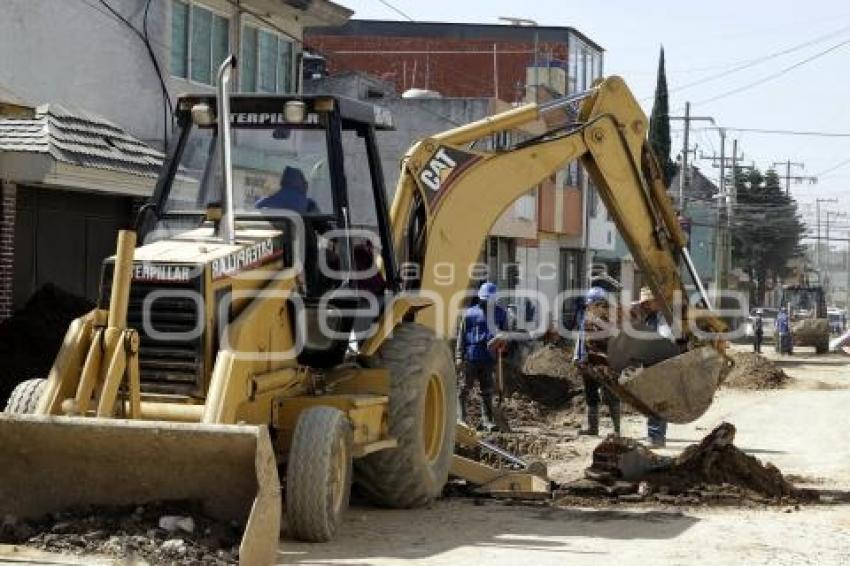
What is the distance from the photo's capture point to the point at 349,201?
10.4 meters

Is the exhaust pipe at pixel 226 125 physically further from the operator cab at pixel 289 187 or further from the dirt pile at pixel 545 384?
the dirt pile at pixel 545 384

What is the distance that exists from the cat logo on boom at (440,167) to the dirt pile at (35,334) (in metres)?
5.93

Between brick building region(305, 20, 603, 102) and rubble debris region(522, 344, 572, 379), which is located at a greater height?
brick building region(305, 20, 603, 102)

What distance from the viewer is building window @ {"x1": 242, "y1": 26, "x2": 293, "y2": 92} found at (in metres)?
25.9

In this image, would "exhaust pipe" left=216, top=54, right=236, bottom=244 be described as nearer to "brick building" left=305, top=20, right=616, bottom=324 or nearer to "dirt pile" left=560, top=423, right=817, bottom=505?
"dirt pile" left=560, top=423, right=817, bottom=505

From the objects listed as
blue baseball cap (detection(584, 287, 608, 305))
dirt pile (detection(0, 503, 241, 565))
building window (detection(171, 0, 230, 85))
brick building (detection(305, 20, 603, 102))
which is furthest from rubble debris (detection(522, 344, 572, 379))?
brick building (detection(305, 20, 603, 102))

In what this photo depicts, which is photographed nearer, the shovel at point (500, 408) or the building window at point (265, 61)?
the shovel at point (500, 408)

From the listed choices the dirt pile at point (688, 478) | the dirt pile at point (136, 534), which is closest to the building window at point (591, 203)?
the dirt pile at point (688, 478)

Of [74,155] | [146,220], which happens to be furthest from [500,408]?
[146,220]

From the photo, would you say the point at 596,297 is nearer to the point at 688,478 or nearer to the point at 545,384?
the point at 688,478

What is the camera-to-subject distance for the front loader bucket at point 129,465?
27.0ft

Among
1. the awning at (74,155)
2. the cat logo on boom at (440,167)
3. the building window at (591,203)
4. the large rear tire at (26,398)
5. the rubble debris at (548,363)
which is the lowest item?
Result: the rubble debris at (548,363)

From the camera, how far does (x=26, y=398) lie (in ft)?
31.2

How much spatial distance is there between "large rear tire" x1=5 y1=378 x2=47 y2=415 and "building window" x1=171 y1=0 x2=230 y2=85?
48.0ft
